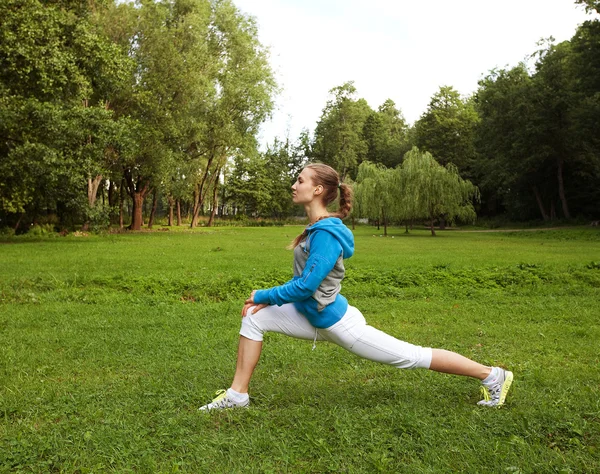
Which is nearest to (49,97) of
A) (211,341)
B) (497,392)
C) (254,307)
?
(211,341)

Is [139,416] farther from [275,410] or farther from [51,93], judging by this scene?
[51,93]

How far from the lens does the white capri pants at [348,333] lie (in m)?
3.83

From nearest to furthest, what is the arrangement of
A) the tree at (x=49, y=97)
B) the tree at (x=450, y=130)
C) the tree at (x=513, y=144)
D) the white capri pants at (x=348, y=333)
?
the white capri pants at (x=348, y=333)
the tree at (x=49, y=97)
the tree at (x=513, y=144)
the tree at (x=450, y=130)

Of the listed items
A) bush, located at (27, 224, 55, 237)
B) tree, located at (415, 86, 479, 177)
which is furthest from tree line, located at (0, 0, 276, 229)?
tree, located at (415, 86, 479, 177)

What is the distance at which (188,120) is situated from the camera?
35.5 metres

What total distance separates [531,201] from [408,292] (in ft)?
150

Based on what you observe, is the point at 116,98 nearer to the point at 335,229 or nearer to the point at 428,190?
the point at 428,190

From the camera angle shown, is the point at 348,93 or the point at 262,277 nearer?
the point at 262,277

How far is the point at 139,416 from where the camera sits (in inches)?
152

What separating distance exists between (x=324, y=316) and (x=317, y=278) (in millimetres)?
357

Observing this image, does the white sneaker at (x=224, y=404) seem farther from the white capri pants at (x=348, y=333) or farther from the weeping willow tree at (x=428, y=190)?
the weeping willow tree at (x=428, y=190)

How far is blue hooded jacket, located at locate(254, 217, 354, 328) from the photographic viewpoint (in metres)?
3.61

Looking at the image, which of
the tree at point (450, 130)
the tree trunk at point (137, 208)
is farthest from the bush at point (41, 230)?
the tree at point (450, 130)

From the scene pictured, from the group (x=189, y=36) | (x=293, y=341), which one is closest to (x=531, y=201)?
(x=189, y=36)
